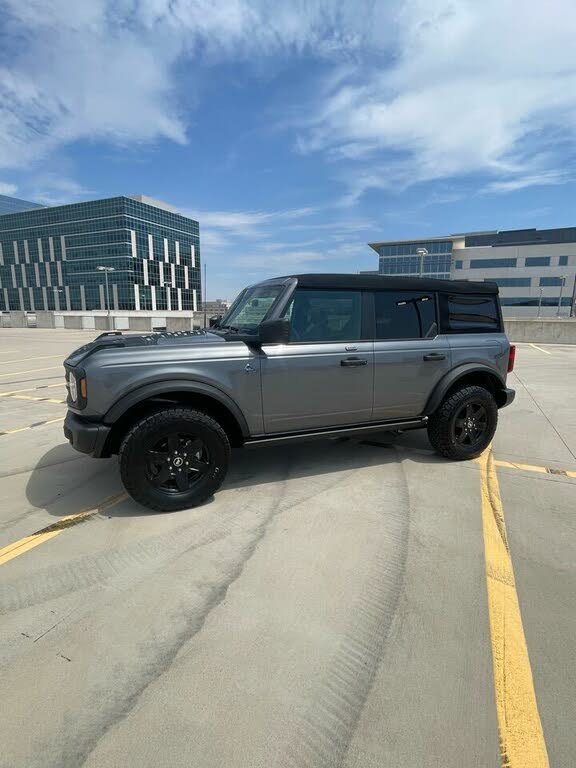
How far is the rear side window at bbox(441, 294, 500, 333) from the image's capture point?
439cm

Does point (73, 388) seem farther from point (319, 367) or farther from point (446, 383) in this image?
point (446, 383)

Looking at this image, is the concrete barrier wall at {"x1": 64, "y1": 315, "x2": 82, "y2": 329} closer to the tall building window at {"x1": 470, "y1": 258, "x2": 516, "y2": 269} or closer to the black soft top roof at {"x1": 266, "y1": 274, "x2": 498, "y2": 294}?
the black soft top roof at {"x1": 266, "y1": 274, "x2": 498, "y2": 294}

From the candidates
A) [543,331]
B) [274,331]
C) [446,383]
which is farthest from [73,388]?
[543,331]

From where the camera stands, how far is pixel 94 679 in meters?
1.79

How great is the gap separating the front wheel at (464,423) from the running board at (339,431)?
19cm

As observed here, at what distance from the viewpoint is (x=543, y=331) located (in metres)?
21.4

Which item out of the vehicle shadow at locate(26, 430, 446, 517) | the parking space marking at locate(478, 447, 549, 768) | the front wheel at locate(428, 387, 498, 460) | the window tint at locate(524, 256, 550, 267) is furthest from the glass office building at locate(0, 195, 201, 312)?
the parking space marking at locate(478, 447, 549, 768)

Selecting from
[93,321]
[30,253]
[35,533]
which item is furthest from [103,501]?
[30,253]

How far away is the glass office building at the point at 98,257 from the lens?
7575cm

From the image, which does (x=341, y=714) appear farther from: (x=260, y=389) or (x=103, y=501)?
(x=103, y=501)

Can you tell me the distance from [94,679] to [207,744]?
0.61 m

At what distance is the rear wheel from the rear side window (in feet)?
8.90

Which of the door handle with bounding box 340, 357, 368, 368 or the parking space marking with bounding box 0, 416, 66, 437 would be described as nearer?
the door handle with bounding box 340, 357, 368, 368

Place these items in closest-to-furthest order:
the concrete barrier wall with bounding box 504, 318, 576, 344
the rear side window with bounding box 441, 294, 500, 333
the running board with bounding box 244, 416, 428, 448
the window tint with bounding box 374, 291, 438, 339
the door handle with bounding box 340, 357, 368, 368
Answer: the running board with bounding box 244, 416, 428, 448 → the door handle with bounding box 340, 357, 368, 368 → the window tint with bounding box 374, 291, 438, 339 → the rear side window with bounding box 441, 294, 500, 333 → the concrete barrier wall with bounding box 504, 318, 576, 344
